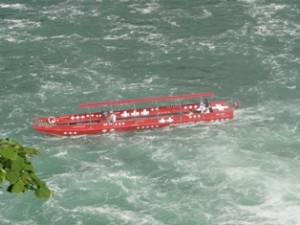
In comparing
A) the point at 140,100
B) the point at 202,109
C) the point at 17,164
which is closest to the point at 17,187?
the point at 17,164

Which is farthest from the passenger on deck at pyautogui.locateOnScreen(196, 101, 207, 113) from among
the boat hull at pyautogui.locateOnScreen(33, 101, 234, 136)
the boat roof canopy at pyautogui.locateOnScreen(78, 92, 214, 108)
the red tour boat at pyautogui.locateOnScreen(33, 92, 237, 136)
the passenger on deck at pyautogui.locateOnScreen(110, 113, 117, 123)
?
the passenger on deck at pyautogui.locateOnScreen(110, 113, 117, 123)

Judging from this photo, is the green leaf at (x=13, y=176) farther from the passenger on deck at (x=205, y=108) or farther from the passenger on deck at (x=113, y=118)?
the passenger on deck at (x=205, y=108)

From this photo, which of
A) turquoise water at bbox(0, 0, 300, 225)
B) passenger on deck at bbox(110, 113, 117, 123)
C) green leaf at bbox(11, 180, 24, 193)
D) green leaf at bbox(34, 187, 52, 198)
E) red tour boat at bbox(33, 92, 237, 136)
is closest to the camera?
green leaf at bbox(11, 180, 24, 193)

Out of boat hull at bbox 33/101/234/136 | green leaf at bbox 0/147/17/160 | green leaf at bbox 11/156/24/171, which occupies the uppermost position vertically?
green leaf at bbox 0/147/17/160

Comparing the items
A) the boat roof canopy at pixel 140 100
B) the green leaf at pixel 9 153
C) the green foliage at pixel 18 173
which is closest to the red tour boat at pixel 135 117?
the boat roof canopy at pixel 140 100

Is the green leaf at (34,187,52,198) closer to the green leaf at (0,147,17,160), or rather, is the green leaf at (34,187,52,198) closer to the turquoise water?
the green leaf at (0,147,17,160)

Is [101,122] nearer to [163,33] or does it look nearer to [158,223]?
[158,223]

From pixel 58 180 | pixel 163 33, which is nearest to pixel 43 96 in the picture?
pixel 58 180
